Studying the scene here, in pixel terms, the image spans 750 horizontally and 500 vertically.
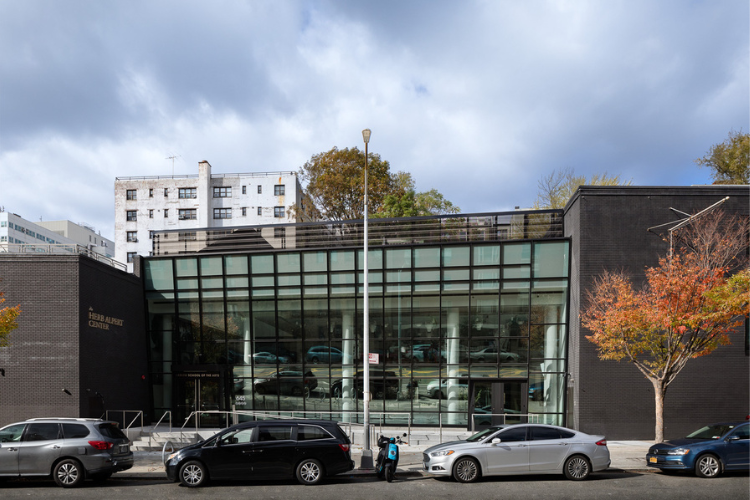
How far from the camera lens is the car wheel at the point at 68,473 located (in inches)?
554

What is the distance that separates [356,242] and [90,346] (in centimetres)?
1097

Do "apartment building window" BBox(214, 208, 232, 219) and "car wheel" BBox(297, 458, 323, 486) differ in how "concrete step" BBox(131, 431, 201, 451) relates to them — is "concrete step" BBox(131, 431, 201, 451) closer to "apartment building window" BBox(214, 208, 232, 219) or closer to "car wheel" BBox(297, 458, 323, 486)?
"car wheel" BBox(297, 458, 323, 486)

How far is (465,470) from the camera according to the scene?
14.1 meters

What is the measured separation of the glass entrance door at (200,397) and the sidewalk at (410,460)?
5588mm

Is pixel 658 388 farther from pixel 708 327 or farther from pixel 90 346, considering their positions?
pixel 90 346

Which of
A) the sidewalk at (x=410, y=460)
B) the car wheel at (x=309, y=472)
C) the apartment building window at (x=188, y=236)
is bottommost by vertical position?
the sidewalk at (x=410, y=460)

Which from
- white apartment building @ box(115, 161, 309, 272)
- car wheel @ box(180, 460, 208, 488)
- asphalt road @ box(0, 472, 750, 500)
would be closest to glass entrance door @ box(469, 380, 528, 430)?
asphalt road @ box(0, 472, 750, 500)

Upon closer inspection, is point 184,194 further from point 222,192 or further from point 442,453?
point 442,453

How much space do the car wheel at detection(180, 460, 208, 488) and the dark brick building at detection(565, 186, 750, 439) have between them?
13177 mm

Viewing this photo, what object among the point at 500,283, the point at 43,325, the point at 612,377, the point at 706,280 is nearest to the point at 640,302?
the point at 706,280

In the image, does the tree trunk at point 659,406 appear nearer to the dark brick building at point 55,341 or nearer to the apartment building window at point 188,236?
the dark brick building at point 55,341

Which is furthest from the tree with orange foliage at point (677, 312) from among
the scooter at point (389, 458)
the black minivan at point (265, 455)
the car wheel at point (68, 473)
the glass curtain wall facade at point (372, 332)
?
the car wheel at point (68, 473)

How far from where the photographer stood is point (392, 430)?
22781 mm

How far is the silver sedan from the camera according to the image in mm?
14172
